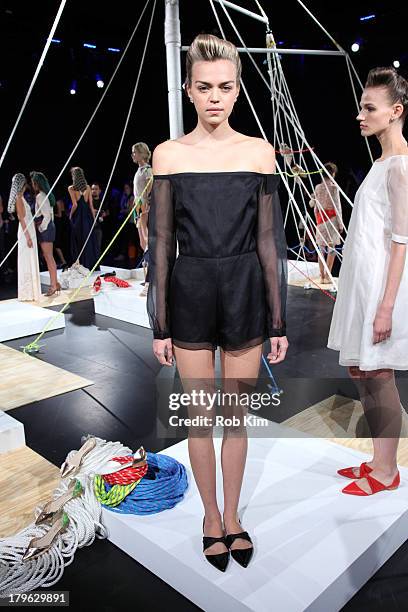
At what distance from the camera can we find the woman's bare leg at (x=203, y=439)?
1.53m

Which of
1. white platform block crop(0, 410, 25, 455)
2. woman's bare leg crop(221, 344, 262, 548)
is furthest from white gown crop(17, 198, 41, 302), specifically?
woman's bare leg crop(221, 344, 262, 548)

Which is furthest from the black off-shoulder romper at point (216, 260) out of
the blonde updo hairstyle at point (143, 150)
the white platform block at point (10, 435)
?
the blonde updo hairstyle at point (143, 150)

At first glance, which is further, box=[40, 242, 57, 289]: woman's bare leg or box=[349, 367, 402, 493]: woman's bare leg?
box=[40, 242, 57, 289]: woman's bare leg

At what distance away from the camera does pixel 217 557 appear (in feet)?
5.08

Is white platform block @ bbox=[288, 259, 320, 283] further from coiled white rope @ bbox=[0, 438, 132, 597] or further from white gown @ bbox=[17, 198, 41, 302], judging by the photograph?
coiled white rope @ bbox=[0, 438, 132, 597]

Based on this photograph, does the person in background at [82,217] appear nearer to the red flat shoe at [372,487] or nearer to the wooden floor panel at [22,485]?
the wooden floor panel at [22,485]

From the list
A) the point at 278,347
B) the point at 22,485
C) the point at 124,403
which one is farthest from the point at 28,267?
the point at 278,347

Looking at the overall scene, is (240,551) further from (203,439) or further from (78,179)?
(78,179)

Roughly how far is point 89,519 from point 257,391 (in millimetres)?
1552

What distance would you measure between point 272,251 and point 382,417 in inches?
31.0

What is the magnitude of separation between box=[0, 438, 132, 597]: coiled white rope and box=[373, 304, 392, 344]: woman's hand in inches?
41.1

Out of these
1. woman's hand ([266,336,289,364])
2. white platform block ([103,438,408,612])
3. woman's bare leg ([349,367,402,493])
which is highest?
woman's hand ([266,336,289,364])

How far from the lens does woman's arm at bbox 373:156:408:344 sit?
1621 millimetres

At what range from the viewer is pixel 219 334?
4.99 feet
